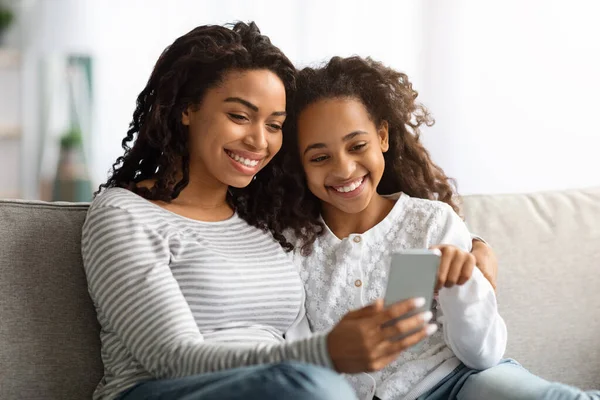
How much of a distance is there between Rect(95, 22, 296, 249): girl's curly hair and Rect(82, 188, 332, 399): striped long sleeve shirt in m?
0.10

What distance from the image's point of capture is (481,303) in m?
1.62

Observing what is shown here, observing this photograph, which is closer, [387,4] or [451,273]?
[451,273]

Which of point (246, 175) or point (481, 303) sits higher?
point (246, 175)

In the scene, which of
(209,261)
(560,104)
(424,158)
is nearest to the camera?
(209,261)

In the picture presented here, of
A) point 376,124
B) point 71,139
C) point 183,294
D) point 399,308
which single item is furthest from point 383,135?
point 71,139

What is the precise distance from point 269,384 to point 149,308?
0.99ft

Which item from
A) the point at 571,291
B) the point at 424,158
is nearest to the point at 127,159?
the point at 424,158

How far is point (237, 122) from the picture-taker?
1.68 meters

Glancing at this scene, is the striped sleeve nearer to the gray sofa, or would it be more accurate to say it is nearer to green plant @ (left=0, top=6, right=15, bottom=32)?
the gray sofa

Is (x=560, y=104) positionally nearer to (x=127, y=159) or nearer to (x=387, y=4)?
(x=387, y=4)

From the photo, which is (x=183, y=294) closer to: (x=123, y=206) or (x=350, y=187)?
(x=123, y=206)

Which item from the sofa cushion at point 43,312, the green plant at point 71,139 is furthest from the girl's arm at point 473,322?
the green plant at point 71,139

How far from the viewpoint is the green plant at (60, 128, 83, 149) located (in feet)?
11.5

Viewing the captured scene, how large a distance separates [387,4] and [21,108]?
1.63 m
